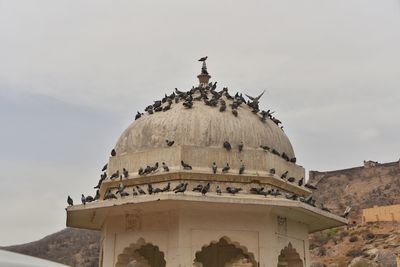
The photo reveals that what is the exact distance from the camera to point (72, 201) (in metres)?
12.0

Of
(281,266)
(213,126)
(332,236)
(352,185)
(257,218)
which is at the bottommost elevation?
(281,266)

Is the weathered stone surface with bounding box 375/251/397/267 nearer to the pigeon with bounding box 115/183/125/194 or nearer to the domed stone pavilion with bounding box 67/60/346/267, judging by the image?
the domed stone pavilion with bounding box 67/60/346/267

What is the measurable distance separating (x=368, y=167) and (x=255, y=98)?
9352 cm

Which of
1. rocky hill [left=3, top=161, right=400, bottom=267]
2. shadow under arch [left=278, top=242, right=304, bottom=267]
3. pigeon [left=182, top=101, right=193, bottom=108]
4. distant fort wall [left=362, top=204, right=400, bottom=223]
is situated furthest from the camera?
distant fort wall [left=362, top=204, right=400, bottom=223]

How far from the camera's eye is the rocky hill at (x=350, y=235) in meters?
55.5

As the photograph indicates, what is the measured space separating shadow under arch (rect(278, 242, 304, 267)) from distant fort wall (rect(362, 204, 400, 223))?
65428 mm

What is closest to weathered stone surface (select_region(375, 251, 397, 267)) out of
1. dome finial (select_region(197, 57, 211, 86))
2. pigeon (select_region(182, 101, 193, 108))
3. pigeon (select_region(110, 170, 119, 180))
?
dome finial (select_region(197, 57, 211, 86))

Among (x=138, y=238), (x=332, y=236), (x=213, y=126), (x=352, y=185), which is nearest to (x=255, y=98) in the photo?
(x=213, y=126)

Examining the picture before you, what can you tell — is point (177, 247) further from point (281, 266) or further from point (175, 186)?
point (281, 266)

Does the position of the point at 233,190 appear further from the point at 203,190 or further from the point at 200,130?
the point at 200,130

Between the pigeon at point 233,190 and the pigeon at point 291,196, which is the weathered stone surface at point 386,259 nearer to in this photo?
the pigeon at point 291,196

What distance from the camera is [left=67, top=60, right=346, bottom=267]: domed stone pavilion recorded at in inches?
422

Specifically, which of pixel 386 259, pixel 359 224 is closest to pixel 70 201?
pixel 386 259

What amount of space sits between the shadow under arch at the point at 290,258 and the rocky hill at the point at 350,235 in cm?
1783
